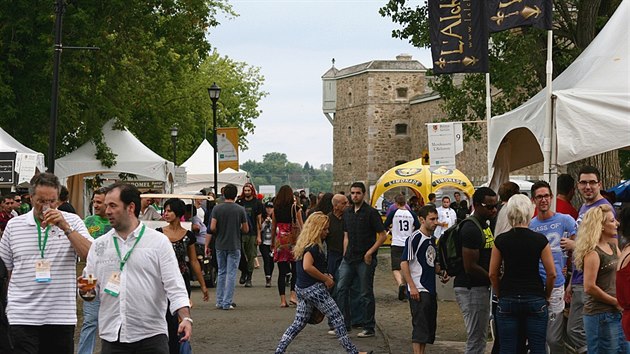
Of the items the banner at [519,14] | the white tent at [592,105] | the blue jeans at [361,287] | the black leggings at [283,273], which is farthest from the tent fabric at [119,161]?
the white tent at [592,105]

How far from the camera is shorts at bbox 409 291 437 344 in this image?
12.0m

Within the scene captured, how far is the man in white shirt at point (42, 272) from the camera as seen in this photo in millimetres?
8398

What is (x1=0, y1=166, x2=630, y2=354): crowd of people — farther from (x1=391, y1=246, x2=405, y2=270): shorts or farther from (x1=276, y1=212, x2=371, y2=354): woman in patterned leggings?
(x1=391, y1=246, x2=405, y2=270): shorts

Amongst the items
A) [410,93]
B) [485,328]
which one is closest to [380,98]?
[410,93]

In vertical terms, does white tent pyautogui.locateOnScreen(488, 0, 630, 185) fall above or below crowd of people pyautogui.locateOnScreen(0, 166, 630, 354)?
above

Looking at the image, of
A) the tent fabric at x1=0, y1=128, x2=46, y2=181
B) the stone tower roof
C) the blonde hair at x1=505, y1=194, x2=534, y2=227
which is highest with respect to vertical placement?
the stone tower roof

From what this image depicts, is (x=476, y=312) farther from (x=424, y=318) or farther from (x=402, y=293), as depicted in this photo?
(x=402, y=293)

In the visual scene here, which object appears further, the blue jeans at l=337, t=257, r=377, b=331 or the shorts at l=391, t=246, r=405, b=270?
the shorts at l=391, t=246, r=405, b=270

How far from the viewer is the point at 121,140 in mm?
31781

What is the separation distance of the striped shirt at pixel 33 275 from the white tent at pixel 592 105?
5.46 meters

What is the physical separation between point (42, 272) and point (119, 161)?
22497 mm

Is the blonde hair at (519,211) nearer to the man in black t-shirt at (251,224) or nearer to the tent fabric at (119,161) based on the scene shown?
the man in black t-shirt at (251,224)

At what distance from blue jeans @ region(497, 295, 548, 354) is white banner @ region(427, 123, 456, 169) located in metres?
11.7

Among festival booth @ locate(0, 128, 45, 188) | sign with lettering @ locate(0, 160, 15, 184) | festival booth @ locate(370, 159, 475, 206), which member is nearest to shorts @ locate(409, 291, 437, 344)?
festival booth @ locate(0, 128, 45, 188)
